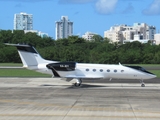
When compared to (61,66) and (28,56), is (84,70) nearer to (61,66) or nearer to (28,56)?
(61,66)

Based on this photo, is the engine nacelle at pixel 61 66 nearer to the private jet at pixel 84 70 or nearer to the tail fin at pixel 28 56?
the private jet at pixel 84 70

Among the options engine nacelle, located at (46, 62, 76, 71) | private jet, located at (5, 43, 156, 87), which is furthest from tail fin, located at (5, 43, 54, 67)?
engine nacelle, located at (46, 62, 76, 71)

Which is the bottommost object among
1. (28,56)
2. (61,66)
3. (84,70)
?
(84,70)

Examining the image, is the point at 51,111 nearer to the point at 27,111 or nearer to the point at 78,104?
the point at 27,111

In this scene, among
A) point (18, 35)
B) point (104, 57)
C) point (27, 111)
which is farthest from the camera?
point (18, 35)

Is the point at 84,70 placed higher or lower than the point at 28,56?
lower

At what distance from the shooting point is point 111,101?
22688mm

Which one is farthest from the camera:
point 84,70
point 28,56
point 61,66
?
point 28,56

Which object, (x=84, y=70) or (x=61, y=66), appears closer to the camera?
(x=61, y=66)

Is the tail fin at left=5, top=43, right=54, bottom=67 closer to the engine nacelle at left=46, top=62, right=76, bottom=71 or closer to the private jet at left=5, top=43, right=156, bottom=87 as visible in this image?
the private jet at left=5, top=43, right=156, bottom=87

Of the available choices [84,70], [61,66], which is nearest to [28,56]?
[61,66]

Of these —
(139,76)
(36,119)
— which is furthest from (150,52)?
(36,119)

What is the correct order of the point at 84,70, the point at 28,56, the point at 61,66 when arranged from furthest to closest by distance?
the point at 28,56
the point at 84,70
the point at 61,66

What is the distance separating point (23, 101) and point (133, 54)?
283ft
